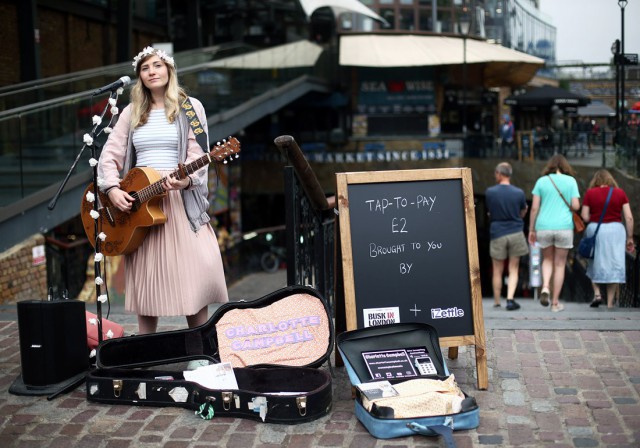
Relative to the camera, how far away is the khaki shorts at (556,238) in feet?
29.4

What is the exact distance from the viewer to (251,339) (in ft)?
16.5

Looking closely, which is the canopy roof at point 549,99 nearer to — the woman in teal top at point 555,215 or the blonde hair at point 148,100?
the woman in teal top at point 555,215

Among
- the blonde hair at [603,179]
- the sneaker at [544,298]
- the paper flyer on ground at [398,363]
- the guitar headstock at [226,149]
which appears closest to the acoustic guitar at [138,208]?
the guitar headstock at [226,149]

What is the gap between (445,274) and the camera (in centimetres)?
511

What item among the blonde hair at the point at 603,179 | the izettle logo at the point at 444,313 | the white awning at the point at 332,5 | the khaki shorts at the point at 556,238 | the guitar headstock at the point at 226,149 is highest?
the white awning at the point at 332,5

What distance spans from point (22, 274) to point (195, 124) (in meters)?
5.94

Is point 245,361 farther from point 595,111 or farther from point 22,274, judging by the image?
point 595,111

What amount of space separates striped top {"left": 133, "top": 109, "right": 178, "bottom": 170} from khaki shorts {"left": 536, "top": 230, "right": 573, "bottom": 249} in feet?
16.2

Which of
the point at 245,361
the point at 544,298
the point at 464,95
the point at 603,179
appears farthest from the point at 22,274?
the point at 464,95

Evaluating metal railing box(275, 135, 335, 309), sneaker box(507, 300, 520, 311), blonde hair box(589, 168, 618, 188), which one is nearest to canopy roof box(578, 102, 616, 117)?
blonde hair box(589, 168, 618, 188)

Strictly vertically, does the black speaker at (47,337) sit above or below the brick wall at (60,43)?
below

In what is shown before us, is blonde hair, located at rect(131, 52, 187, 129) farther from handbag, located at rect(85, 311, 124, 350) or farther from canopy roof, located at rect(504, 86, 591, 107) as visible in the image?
canopy roof, located at rect(504, 86, 591, 107)

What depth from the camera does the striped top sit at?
5.30 metres

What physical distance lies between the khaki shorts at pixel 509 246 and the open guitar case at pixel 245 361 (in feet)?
16.2
